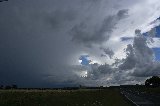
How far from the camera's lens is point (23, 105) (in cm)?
4006

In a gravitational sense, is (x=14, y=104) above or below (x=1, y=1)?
below

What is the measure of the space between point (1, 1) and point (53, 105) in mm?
30089

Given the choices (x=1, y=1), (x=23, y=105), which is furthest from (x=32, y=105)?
(x=1, y=1)

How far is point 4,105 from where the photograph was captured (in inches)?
1515

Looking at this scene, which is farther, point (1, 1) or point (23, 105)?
point (23, 105)

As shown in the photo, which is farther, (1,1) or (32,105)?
(32,105)

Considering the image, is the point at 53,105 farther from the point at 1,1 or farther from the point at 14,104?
the point at 1,1

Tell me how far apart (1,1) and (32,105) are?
29.6m

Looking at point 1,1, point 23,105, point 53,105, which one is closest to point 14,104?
point 23,105

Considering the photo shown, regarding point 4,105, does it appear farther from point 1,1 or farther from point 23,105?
point 1,1

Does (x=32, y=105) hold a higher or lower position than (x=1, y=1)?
lower

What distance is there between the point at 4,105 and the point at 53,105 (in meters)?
6.17

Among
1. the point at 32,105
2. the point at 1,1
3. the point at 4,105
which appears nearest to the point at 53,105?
the point at 32,105

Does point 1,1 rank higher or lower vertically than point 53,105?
higher
